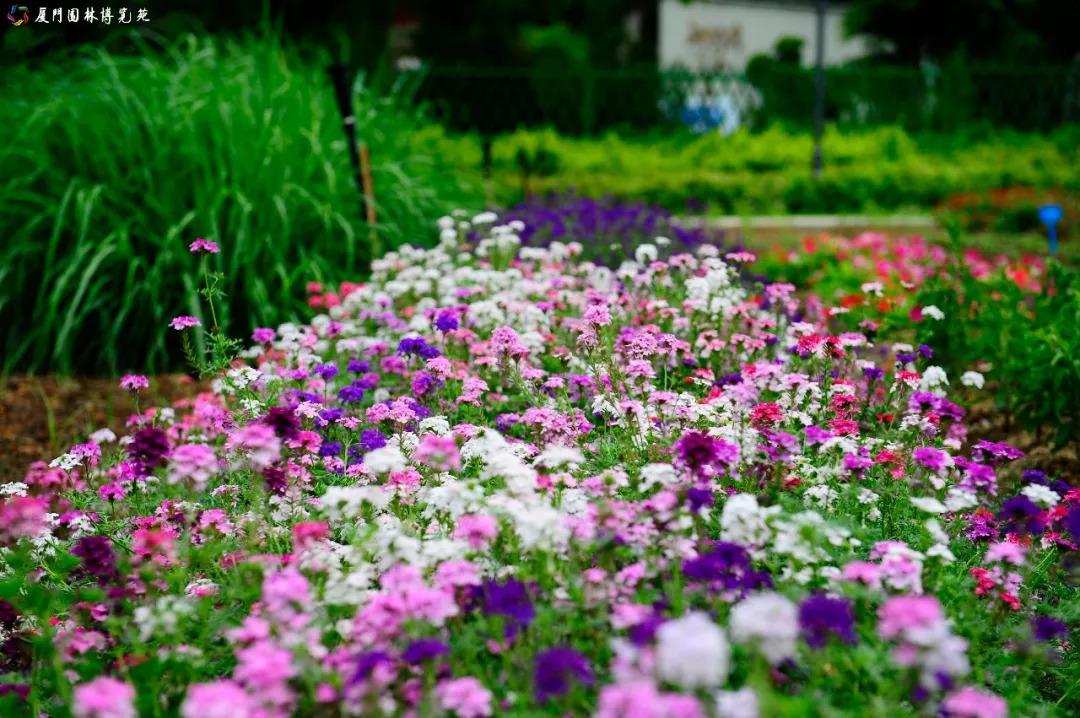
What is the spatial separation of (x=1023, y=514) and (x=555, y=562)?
3.70ft

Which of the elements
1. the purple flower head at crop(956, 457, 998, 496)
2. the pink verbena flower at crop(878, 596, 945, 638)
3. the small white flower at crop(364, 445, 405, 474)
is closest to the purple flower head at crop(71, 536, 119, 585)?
the small white flower at crop(364, 445, 405, 474)

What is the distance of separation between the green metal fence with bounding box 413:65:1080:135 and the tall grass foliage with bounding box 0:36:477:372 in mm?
8214

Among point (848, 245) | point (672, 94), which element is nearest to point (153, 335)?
point (848, 245)

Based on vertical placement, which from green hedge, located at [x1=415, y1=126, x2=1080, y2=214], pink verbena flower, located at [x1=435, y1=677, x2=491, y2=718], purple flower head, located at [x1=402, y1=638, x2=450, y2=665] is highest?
green hedge, located at [x1=415, y1=126, x2=1080, y2=214]

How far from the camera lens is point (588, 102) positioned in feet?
57.2

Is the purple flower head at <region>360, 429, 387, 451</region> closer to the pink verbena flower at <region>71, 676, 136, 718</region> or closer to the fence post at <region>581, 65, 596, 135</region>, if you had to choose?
the pink verbena flower at <region>71, 676, 136, 718</region>

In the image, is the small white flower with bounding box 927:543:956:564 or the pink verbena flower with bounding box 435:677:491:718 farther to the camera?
the small white flower with bounding box 927:543:956:564

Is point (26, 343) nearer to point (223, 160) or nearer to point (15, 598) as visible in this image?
point (223, 160)

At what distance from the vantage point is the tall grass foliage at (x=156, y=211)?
5789mm

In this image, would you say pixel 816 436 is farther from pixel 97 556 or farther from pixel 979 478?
pixel 97 556

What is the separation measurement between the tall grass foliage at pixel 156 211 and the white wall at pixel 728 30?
66.8 ft

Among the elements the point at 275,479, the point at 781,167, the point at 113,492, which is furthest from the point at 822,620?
the point at 781,167

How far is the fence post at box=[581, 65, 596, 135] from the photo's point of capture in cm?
1725

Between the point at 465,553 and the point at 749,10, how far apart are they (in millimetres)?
26882
